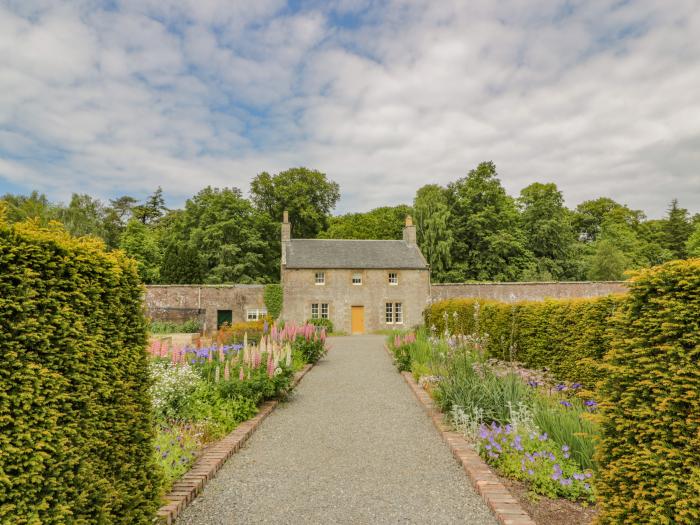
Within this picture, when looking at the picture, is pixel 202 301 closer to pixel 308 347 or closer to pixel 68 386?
pixel 308 347

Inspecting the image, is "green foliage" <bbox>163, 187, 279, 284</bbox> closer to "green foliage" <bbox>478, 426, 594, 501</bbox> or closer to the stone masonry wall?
the stone masonry wall

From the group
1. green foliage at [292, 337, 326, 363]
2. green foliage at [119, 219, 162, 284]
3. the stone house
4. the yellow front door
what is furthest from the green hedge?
green foliage at [119, 219, 162, 284]

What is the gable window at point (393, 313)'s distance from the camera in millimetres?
32719

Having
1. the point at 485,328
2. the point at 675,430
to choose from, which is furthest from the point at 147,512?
the point at 485,328

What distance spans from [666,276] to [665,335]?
1.33 feet

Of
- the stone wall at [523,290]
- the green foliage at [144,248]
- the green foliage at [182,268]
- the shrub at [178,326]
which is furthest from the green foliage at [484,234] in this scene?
the green foliage at [144,248]

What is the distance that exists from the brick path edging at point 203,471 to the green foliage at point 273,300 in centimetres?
2402

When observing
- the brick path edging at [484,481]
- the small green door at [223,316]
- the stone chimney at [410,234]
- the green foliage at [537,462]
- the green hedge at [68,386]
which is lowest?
the brick path edging at [484,481]

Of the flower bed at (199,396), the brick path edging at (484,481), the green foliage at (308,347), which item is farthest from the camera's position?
the green foliage at (308,347)

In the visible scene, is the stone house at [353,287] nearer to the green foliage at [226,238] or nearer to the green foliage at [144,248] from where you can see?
the green foliage at [226,238]

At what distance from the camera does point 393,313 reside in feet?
108

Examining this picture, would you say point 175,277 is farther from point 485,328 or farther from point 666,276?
point 666,276

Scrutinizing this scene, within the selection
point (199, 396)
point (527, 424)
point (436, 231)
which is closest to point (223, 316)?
point (436, 231)

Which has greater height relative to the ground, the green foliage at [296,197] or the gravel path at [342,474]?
the green foliage at [296,197]
